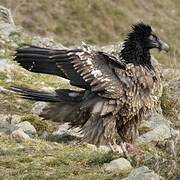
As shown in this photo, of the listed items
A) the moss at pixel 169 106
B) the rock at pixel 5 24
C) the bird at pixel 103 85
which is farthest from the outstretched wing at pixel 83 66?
the rock at pixel 5 24

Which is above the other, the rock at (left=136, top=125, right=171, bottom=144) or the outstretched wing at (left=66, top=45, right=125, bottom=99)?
the outstretched wing at (left=66, top=45, right=125, bottom=99)

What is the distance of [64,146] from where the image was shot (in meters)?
9.86

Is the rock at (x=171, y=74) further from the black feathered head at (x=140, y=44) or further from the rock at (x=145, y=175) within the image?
the rock at (x=145, y=175)

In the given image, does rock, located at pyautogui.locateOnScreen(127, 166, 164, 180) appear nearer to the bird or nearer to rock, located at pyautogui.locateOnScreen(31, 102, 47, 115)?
the bird

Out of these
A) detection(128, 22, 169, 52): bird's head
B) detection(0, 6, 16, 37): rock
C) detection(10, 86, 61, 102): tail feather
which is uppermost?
detection(128, 22, 169, 52): bird's head

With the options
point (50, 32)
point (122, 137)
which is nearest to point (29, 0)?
point (50, 32)

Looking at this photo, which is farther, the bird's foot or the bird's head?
the bird's head

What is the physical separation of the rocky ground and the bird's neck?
1.18m

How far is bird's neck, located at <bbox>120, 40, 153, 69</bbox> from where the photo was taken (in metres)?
10.7

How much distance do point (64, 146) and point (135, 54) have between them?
1831 mm

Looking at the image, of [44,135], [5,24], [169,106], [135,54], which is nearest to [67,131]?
[44,135]

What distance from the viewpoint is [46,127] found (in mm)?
11875

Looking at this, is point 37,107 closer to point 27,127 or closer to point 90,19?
point 27,127

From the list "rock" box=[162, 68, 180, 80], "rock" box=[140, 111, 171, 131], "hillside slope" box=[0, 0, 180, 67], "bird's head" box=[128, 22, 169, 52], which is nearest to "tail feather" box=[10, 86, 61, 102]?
"bird's head" box=[128, 22, 169, 52]
